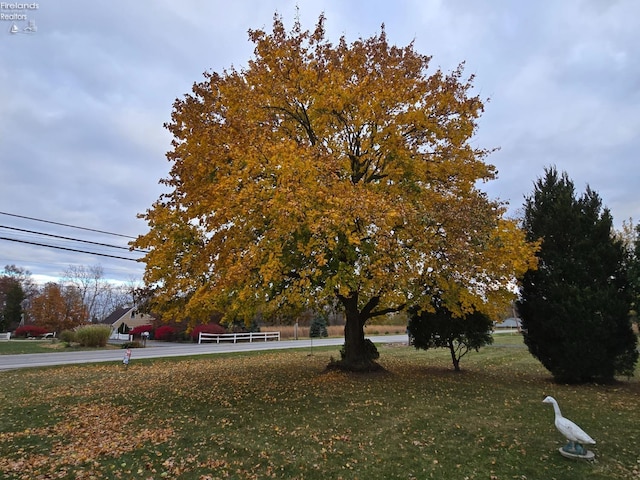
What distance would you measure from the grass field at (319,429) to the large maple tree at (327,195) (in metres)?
2.21

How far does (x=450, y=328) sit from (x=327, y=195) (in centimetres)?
711

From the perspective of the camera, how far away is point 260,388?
10414 mm

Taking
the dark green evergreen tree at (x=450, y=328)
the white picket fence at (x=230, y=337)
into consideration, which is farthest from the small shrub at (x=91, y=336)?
the dark green evergreen tree at (x=450, y=328)

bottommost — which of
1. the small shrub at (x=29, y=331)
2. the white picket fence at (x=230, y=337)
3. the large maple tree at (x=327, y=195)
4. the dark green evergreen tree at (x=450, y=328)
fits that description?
the white picket fence at (x=230, y=337)

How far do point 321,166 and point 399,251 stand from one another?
248 centimetres

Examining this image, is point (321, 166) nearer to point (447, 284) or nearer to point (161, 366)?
point (447, 284)

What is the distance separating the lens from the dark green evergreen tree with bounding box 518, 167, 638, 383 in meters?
9.90

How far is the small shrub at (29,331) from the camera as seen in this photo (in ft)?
127

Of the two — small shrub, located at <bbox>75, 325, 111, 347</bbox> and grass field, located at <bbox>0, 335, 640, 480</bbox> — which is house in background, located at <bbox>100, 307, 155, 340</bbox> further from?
grass field, located at <bbox>0, 335, 640, 480</bbox>

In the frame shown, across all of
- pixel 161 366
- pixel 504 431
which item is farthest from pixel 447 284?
pixel 161 366

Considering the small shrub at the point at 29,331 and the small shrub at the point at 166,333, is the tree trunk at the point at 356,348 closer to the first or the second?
the small shrub at the point at 166,333

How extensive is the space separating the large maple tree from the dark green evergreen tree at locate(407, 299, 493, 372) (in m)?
1.61

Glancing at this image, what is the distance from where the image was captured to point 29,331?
38.9 metres

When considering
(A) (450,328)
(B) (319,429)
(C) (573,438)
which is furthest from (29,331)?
(C) (573,438)
